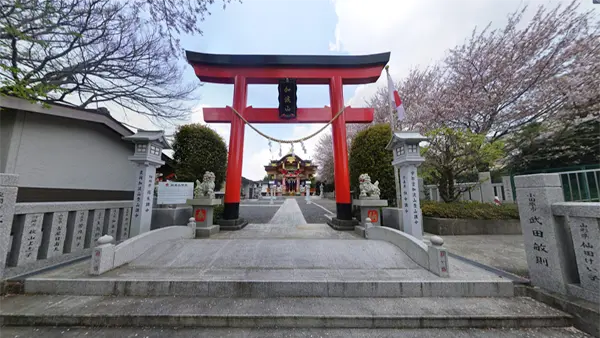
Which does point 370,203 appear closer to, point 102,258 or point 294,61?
point 294,61

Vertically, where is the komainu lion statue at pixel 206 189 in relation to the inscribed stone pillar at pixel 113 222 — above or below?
above

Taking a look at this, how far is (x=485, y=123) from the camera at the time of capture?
1004 centimetres

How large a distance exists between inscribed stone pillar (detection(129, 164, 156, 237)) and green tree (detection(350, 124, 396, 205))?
20.3 ft

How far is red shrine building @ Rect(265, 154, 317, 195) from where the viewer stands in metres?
38.3

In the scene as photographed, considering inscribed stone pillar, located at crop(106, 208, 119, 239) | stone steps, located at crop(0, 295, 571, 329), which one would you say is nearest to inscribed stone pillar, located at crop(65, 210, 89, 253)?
inscribed stone pillar, located at crop(106, 208, 119, 239)

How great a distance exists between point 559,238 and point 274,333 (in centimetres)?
396

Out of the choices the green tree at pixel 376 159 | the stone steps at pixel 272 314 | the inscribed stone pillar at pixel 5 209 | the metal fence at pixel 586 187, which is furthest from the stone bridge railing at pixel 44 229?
the metal fence at pixel 586 187

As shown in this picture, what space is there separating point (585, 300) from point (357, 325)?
280 cm

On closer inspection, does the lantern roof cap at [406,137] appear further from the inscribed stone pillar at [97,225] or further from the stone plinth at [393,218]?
the inscribed stone pillar at [97,225]

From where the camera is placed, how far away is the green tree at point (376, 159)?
6.70 m

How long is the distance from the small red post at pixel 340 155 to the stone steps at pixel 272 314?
147 inches

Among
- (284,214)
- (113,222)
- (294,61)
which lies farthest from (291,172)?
(113,222)

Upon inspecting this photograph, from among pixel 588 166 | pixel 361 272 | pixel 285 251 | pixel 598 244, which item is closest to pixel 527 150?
pixel 588 166

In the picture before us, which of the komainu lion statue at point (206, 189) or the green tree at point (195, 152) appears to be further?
the green tree at point (195, 152)
